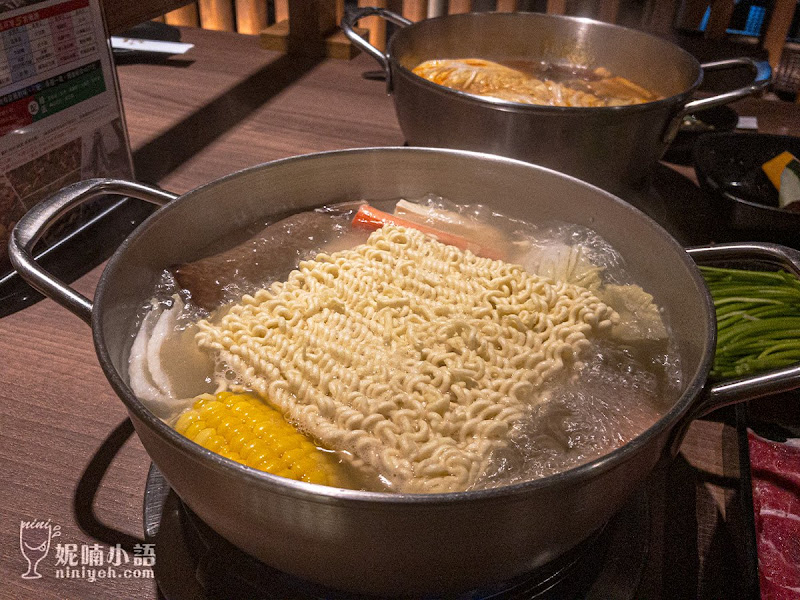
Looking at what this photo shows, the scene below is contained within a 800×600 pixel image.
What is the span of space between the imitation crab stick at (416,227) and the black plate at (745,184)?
707mm

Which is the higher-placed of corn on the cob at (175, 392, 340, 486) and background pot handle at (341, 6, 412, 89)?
background pot handle at (341, 6, 412, 89)

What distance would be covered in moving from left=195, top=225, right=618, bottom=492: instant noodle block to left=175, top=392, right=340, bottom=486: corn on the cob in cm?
1

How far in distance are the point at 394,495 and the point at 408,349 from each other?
405mm

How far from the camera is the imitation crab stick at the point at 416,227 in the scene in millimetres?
1251

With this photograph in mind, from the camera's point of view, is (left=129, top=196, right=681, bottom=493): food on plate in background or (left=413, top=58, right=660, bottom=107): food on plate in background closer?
(left=129, top=196, right=681, bottom=493): food on plate in background

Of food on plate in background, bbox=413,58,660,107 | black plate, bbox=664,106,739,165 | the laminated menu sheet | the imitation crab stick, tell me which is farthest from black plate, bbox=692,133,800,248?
the laminated menu sheet

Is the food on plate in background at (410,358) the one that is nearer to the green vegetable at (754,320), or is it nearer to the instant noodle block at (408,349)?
the instant noodle block at (408,349)

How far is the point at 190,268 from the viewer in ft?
3.60

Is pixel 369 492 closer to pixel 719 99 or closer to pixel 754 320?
pixel 754 320

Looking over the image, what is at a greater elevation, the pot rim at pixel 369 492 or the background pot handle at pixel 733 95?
the background pot handle at pixel 733 95

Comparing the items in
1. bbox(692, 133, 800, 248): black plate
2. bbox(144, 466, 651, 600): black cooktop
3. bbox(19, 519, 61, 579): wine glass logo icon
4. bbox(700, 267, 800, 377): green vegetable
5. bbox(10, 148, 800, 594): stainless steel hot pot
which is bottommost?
bbox(19, 519, 61, 579): wine glass logo icon

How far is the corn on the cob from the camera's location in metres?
0.76

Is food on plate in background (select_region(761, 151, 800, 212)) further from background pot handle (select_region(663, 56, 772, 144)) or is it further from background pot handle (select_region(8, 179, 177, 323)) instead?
background pot handle (select_region(8, 179, 177, 323))

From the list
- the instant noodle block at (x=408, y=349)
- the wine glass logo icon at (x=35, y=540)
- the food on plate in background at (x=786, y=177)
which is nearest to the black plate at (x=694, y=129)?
the food on plate in background at (x=786, y=177)
